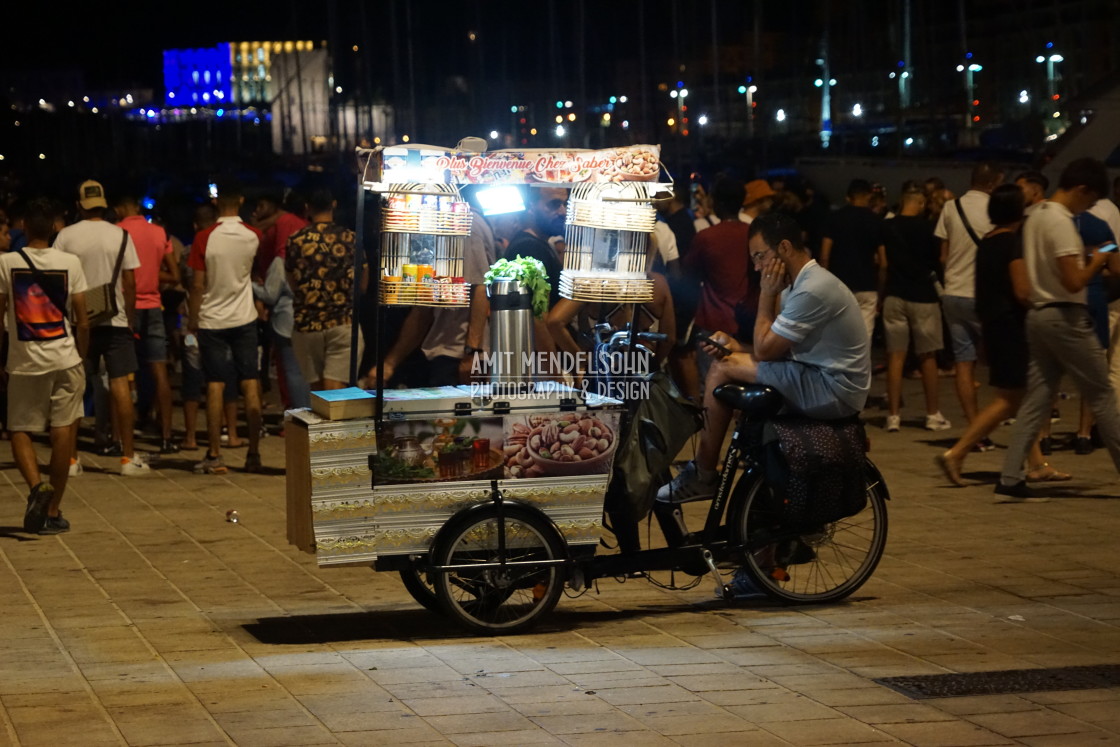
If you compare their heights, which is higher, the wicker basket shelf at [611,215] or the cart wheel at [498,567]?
the wicker basket shelf at [611,215]

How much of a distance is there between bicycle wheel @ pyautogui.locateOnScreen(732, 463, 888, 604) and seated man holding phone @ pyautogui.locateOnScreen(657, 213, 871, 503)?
0.97 ft

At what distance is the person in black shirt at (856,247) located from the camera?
1255 centimetres

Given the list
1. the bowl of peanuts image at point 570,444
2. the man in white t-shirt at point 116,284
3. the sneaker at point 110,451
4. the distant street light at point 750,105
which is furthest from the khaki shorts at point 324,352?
the distant street light at point 750,105

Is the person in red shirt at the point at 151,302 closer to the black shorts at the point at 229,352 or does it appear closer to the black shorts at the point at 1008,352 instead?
the black shorts at the point at 229,352

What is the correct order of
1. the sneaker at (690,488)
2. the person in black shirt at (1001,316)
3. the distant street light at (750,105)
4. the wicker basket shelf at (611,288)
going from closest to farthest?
1. the wicker basket shelf at (611,288)
2. the sneaker at (690,488)
3. the person in black shirt at (1001,316)
4. the distant street light at (750,105)

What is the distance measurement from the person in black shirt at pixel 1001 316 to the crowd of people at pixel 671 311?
15 mm

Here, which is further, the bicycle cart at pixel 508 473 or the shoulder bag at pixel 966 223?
the shoulder bag at pixel 966 223

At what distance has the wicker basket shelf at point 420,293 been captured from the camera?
21.8ft

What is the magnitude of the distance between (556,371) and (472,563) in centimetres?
145

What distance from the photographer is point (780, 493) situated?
6.70 m

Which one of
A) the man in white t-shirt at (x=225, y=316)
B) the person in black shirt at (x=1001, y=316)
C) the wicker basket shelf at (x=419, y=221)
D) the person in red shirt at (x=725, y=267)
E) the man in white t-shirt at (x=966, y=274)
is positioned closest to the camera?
the wicker basket shelf at (x=419, y=221)

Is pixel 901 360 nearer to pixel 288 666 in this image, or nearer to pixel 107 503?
pixel 107 503

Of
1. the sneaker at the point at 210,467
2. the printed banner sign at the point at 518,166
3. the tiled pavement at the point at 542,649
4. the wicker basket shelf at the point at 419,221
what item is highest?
the printed banner sign at the point at 518,166

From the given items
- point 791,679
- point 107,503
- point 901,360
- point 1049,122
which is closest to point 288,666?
point 791,679
